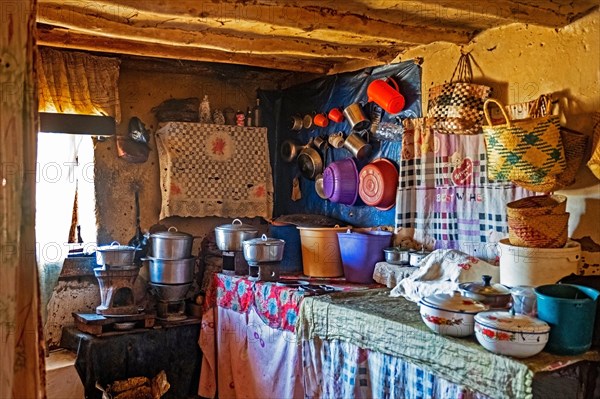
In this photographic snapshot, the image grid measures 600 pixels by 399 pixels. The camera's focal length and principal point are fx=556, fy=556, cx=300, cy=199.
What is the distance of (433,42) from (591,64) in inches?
40.3

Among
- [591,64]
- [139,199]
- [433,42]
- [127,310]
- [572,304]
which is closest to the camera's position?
[572,304]

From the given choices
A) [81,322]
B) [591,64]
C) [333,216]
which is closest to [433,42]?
[591,64]

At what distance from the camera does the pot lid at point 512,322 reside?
2.09 meters

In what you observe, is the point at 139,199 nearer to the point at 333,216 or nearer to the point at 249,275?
the point at 249,275

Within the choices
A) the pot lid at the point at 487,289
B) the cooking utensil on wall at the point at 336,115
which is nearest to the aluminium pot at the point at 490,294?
the pot lid at the point at 487,289

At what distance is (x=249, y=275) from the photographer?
4008 millimetres

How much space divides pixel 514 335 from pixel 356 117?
240 centimetres

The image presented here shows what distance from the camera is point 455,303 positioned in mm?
2404

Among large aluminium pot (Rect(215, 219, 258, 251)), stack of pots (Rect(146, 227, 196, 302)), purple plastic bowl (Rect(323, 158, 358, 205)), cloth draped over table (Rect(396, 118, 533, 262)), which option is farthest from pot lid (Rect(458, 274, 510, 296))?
stack of pots (Rect(146, 227, 196, 302))

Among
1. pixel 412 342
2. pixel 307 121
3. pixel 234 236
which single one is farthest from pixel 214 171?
pixel 412 342

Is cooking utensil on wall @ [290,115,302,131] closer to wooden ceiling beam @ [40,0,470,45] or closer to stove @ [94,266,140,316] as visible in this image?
wooden ceiling beam @ [40,0,470,45]

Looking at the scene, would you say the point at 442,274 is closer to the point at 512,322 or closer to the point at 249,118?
the point at 512,322

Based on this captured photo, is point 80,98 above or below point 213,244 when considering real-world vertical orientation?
above

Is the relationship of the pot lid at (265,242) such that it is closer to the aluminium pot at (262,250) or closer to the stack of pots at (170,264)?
the aluminium pot at (262,250)
